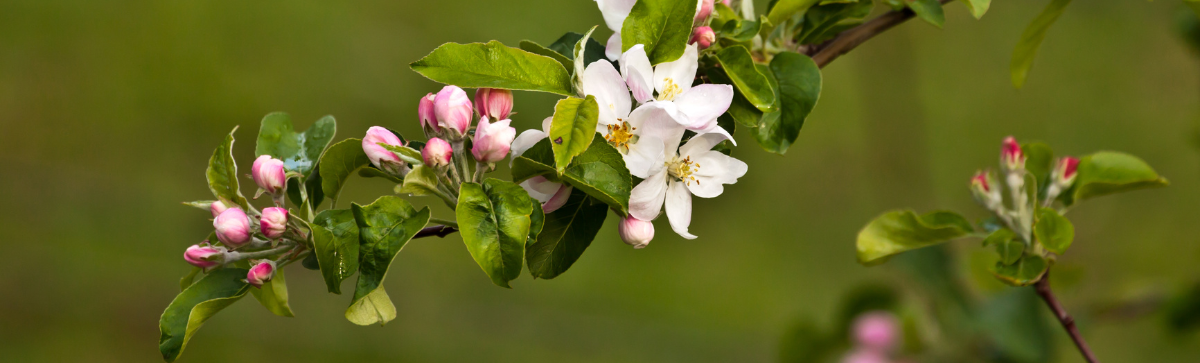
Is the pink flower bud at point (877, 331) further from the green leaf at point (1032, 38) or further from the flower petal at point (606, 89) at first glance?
the flower petal at point (606, 89)

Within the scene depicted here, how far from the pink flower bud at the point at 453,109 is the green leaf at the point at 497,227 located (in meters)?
0.04

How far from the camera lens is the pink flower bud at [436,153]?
0.49 meters

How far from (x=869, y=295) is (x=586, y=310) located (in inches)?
40.8

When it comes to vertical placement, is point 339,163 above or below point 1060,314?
above

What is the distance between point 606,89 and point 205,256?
1.01 ft

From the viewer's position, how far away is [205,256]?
A: 544 millimetres

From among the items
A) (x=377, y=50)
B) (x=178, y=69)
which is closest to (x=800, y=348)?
(x=377, y=50)

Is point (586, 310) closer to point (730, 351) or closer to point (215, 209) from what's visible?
point (730, 351)

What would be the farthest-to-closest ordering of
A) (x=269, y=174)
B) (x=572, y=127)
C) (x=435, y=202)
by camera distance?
(x=435, y=202) → (x=269, y=174) → (x=572, y=127)

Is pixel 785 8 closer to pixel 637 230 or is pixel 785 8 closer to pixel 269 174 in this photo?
pixel 637 230

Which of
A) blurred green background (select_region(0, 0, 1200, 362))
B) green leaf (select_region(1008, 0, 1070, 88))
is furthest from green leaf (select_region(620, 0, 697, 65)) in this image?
blurred green background (select_region(0, 0, 1200, 362))

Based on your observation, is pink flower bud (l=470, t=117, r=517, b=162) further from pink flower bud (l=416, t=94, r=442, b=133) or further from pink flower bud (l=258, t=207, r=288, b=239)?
pink flower bud (l=258, t=207, r=288, b=239)

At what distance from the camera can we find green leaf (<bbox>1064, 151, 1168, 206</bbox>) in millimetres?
720

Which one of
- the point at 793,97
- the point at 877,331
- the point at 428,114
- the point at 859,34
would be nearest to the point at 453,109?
the point at 428,114
